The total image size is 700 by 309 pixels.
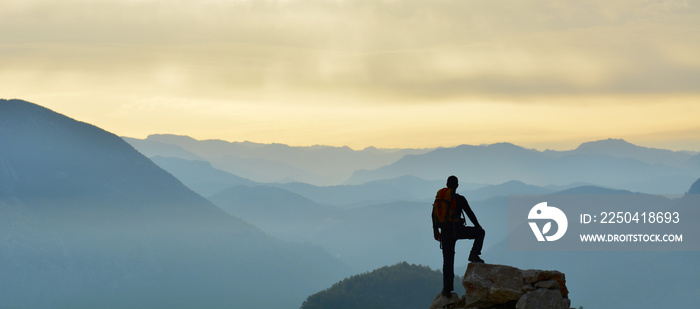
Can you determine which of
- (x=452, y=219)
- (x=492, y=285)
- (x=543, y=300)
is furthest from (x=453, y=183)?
(x=543, y=300)

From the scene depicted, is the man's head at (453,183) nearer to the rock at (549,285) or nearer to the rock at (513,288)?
the rock at (513,288)

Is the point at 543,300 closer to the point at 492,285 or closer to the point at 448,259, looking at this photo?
the point at 492,285

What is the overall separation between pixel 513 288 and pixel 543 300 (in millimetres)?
1475

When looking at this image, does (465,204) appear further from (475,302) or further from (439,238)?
(475,302)

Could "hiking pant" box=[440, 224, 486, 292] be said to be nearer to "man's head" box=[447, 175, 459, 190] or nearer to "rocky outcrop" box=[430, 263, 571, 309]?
"rocky outcrop" box=[430, 263, 571, 309]

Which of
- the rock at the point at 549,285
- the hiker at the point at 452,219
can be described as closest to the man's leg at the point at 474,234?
the hiker at the point at 452,219

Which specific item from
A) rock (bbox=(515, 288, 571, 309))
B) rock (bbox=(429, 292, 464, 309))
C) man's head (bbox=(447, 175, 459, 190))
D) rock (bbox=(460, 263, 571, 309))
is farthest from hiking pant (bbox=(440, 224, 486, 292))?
rock (bbox=(515, 288, 571, 309))

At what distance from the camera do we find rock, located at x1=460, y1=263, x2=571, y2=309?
29.5 metres

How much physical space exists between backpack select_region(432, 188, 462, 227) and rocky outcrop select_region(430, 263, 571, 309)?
2663 mm

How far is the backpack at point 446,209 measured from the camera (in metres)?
30.5

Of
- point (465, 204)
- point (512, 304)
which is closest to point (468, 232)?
point (465, 204)

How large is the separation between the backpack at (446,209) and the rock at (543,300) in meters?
4.16

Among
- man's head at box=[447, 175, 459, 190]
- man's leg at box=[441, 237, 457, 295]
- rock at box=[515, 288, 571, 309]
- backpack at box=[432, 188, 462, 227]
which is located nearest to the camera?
rock at box=[515, 288, 571, 309]

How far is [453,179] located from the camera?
30156mm
